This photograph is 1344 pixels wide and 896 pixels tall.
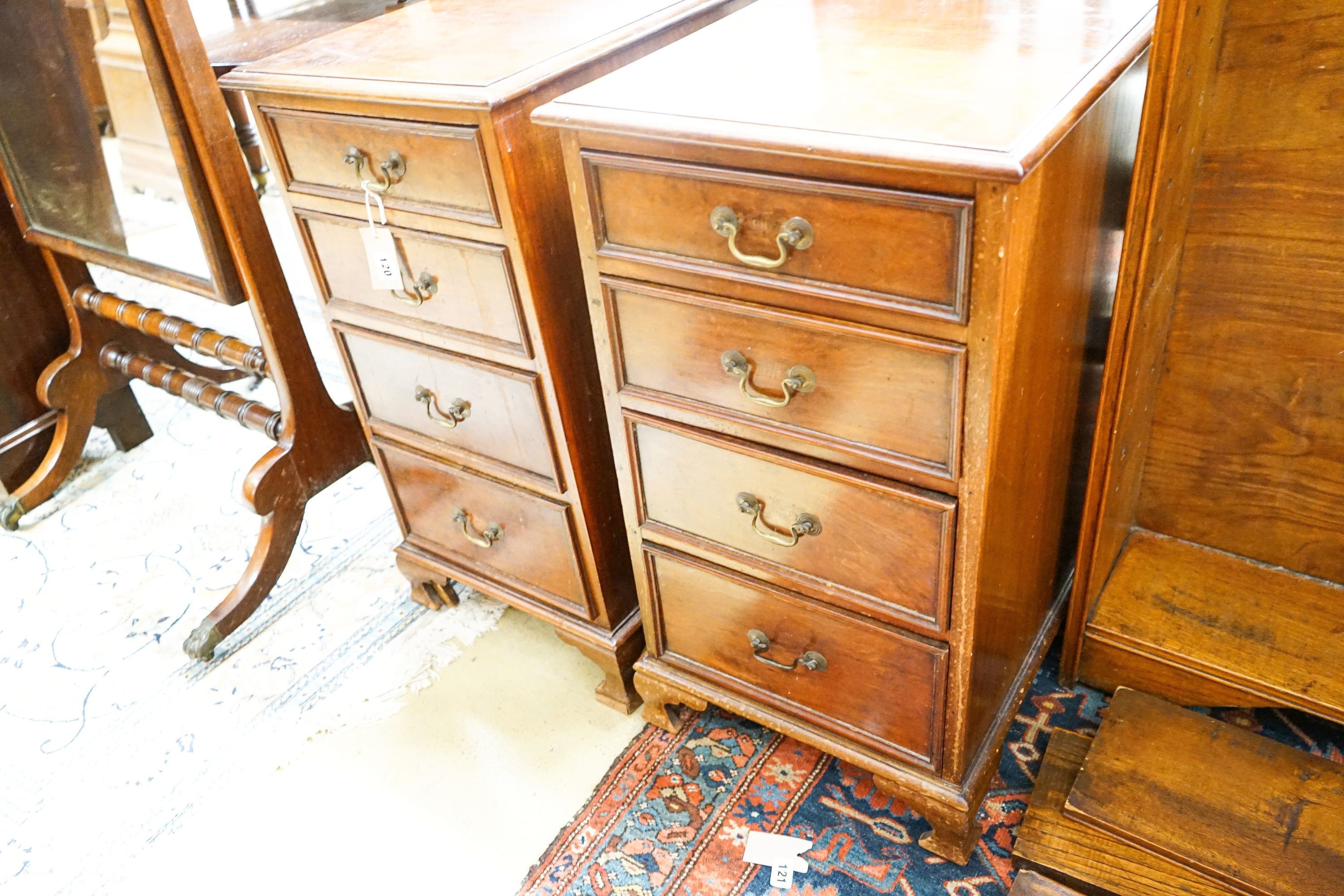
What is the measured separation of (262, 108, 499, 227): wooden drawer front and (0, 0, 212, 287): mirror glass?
1.11 ft

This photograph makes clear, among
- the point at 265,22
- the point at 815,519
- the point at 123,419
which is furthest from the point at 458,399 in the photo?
the point at 123,419

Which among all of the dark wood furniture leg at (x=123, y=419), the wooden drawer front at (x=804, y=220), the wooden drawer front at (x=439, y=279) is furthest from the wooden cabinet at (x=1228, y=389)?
the dark wood furniture leg at (x=123, y=419)

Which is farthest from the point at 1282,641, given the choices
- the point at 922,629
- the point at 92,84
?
the point at 92,84

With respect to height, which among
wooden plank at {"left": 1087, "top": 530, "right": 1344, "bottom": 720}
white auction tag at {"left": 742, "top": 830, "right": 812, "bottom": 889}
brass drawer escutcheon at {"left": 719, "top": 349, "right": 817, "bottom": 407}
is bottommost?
white auction tag at {"left": 742, "top": 830, "right": 812, "bottom": 889}

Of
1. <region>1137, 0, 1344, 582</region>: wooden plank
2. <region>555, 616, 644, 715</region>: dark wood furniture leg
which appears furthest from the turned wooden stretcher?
<region>1137, 0, 1344, 582</region>: wooden plank

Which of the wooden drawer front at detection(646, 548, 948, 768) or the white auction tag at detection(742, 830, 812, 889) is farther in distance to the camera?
the white auction tag at detection(742, 830, 812, 889)

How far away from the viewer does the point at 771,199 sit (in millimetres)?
970

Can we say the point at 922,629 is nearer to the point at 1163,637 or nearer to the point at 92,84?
the point at 1163,637

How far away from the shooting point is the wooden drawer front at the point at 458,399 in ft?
4.56

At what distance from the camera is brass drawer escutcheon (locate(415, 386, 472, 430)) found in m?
1.48

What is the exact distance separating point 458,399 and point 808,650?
62 centimetres

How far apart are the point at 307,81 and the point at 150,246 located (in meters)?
0.79

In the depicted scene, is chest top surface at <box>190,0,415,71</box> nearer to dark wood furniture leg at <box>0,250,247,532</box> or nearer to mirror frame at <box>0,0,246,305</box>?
mirror frame at <box>0,0,246,305</box>

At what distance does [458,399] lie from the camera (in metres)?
1.47
